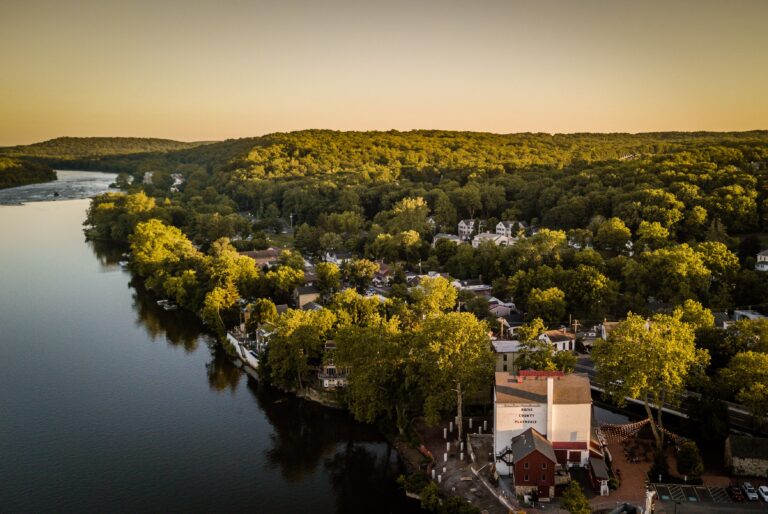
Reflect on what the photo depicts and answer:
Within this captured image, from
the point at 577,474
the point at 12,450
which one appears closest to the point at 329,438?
the point at 577,474

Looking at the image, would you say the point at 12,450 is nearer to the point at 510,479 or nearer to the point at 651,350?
the point at 510,479

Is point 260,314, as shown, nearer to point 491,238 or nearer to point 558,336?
point 558,336

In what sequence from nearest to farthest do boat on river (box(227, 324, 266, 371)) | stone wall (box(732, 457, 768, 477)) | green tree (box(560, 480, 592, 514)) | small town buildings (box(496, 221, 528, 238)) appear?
green tree (box(560, 480, 592, 514)) → stone wall (box(732, 457, 768, 477)) → boat on river (box(227, 324, 266, 371)) → small town buildings (box(496, 221, 528, 238))

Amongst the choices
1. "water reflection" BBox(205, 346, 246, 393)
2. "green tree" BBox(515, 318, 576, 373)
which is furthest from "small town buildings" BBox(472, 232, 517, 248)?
"green tree" BBox(515, 318, 576, 373)

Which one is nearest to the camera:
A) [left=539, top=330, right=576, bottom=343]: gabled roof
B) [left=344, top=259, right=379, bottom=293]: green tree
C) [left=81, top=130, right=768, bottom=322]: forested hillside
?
[left=539, top=330, right=576, bottom=343]: gabled roof

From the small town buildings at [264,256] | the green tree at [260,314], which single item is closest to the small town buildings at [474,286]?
the green tree at [260,314]

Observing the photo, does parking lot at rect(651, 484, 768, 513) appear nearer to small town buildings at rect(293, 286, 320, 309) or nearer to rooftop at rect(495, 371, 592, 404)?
rooftop at rect(495, 371, 592, 404)
